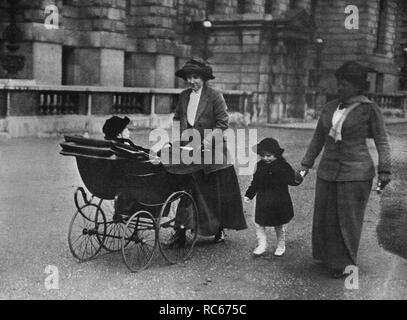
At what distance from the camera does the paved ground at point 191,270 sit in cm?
564

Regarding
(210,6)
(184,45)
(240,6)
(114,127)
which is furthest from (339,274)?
(240,6)

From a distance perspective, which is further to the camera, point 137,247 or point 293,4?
point 293,4

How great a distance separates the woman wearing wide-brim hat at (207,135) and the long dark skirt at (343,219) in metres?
1.27

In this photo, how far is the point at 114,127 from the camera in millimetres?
6738

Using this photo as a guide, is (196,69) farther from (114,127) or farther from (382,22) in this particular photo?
(382,22)

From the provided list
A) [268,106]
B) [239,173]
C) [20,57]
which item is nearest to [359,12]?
[268,106]

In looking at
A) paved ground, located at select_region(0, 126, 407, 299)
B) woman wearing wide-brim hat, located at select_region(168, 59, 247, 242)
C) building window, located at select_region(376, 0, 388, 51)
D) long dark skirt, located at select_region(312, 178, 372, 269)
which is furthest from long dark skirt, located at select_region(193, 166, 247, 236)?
building window, located at select_region(376, 0, 388, 51)

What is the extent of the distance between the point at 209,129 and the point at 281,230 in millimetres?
1302

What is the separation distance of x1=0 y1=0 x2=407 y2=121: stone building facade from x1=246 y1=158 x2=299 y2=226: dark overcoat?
17.2 m

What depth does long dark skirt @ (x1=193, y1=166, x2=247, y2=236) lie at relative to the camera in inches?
282

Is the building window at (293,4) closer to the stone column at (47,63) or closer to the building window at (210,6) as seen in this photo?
the building window at (210,6)

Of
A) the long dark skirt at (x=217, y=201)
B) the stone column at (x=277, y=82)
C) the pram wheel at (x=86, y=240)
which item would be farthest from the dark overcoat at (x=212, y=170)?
the stone column at (x=277, y=82)

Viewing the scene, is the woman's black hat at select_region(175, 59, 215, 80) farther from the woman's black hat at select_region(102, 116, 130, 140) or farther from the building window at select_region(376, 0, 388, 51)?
the building window at select_region(376, 0, 388, 51)

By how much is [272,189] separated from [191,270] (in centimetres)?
126
